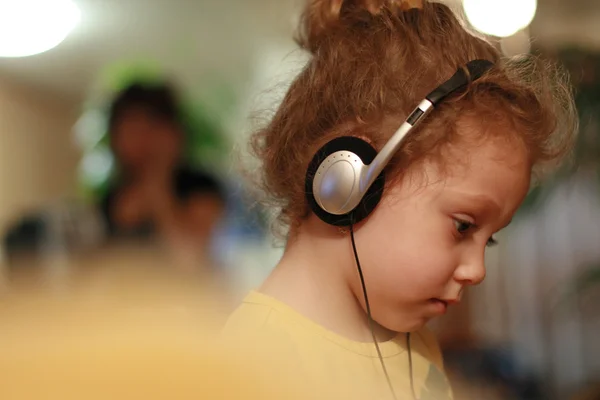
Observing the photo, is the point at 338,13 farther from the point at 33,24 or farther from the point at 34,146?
the point at 34,146

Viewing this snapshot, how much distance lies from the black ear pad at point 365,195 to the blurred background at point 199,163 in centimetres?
48

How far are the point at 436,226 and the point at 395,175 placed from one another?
5 centimetres

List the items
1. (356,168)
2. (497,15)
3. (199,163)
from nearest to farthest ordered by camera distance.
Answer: (356,168) < (497,15) < (199,163)

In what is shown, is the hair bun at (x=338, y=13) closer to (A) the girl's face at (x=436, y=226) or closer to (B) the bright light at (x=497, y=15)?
(A) the girl's face at (x=436, y=226)

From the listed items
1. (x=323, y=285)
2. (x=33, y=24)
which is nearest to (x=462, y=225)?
(x=323, y=285)

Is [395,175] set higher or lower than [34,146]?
lower

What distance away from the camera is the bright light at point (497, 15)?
1.26 meters

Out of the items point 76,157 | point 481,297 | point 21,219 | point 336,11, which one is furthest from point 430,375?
point 481,297

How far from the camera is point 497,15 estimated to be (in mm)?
1315

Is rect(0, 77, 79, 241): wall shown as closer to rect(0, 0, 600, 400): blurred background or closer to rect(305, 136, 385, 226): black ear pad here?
rect(0, 0, 600, 400): blurred background

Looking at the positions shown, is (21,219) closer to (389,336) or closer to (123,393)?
(389,336)

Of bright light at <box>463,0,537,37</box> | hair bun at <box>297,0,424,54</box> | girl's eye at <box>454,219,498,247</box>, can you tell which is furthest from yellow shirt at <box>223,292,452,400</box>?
bright light at <box>463,0,537,37</box>

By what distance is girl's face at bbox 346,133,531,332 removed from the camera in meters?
0.46

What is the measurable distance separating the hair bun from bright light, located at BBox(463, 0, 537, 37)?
0.77 metres
